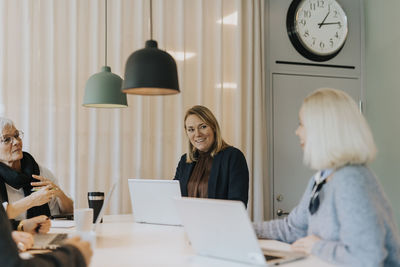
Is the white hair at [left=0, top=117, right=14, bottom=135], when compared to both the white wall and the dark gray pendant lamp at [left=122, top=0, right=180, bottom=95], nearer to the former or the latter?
the dark gray pendant lamp at [left=122, top=0, right=180, bottom=95]

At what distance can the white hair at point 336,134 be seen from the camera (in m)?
1.52

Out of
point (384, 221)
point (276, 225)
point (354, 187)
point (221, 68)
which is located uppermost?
point (221, 68)

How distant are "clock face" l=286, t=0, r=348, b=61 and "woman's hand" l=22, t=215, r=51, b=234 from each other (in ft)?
8.80

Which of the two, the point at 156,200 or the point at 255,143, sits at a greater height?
the point at 255,143

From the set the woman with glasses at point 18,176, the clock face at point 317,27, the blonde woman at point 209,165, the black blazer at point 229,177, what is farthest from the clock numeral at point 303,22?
the woman with glasses at point 18,176

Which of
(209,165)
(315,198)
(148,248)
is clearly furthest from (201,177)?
(315,198)

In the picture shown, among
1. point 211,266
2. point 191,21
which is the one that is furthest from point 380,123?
point 211,266

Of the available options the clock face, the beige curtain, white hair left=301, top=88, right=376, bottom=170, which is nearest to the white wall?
the clock face

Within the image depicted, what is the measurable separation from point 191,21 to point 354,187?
2600 mm

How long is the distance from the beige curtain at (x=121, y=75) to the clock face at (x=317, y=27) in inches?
13.5

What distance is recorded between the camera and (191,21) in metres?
3.74

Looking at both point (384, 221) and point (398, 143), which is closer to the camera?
point (384, 221)

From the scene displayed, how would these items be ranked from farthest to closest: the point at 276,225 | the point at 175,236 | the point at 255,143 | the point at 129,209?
the point at 255,143, the point at 129,209, the point at 175,236, the point at 276,225

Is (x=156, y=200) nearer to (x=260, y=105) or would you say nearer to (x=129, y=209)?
(x=129, y=209)
